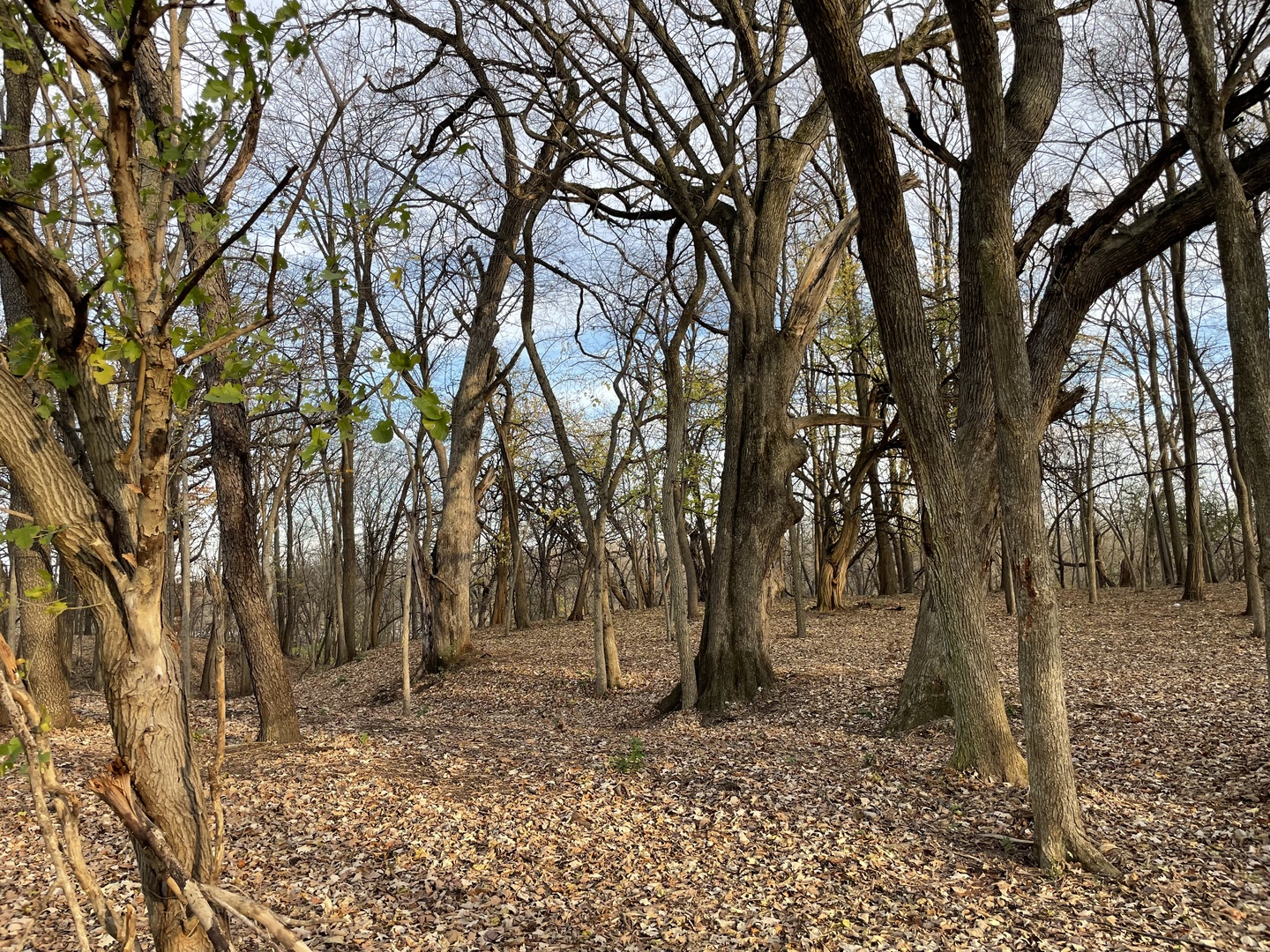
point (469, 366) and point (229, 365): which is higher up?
point (469, 366)

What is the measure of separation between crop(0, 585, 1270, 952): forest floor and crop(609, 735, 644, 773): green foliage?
0.03 m

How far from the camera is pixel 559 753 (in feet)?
22.9

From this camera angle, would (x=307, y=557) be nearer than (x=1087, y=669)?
No

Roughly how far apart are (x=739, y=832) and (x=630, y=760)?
1620 millimetres

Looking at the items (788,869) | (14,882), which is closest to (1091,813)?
(788,869)

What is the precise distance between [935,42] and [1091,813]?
23.9 ft

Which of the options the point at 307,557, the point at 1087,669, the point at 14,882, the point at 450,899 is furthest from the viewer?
the point at 307,557

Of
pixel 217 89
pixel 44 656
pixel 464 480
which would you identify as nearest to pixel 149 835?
pixel 217 89

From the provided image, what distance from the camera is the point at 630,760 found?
247 inches

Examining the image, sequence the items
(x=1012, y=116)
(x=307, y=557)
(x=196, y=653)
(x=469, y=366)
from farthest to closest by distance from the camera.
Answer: (x=307, y=557) → (x=196, y=653) → (x=469, y=366) → (x=1012, y=116)

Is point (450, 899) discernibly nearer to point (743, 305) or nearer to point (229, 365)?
point (229, 365)

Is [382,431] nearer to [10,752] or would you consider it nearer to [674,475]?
[10,752]

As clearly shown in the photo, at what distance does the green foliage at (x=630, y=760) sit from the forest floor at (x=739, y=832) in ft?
0.09

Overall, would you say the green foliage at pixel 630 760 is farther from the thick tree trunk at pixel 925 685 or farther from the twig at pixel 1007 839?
the twig at pixel 1007 839
